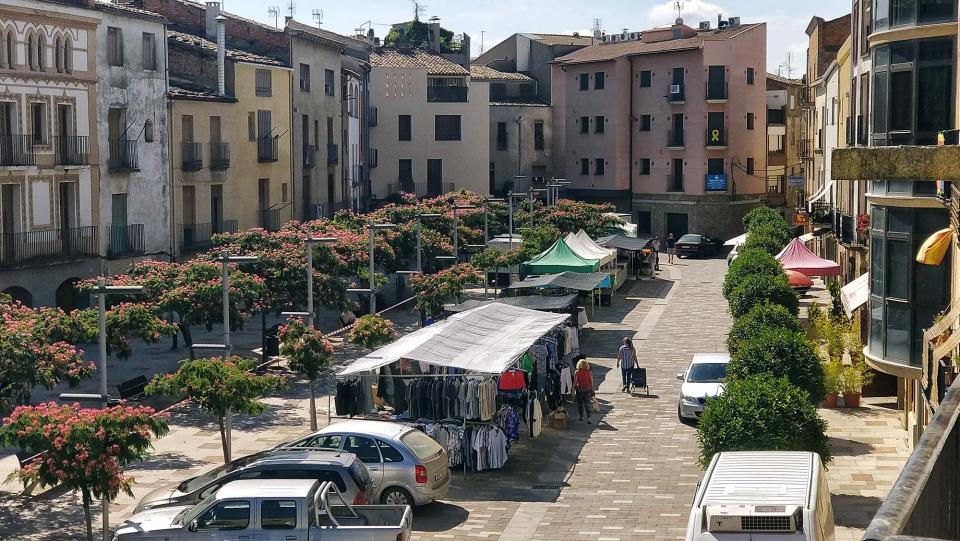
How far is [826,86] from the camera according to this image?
6169 cm

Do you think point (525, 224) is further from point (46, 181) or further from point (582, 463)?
point (582, 463)

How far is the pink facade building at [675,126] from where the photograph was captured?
78.6 metres

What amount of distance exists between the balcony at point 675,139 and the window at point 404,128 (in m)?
16.6

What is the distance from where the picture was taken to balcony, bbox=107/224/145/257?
4606 cm

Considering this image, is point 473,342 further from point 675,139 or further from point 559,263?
point 675,139

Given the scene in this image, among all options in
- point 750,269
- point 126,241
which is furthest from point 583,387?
point 126,241

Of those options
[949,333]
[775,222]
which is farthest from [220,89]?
[949,333]

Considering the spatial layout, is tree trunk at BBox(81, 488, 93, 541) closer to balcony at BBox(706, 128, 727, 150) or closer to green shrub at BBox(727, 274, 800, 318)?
green shrub at BBox(727, 274, 800, 318)

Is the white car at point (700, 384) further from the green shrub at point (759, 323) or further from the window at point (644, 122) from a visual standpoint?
the window at point (644, 122)

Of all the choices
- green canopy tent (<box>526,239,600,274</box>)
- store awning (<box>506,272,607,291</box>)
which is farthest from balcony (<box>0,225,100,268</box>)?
green canopy tent (<box>526,239,600,274</box>)

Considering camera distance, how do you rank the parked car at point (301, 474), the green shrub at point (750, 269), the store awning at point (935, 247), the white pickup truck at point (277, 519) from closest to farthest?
the white pickup truck at point (277, 519)
the store awning at point (935, 247)
the parked car at point (301, 474)
the green shrub at point (750, 269)

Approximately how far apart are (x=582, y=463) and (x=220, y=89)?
34.0m

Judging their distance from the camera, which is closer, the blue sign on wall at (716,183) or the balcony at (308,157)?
the balcony at (308,157)

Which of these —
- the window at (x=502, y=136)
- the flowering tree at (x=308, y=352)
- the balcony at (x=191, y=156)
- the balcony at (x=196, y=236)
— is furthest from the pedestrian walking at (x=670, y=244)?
the flowering tree at (x=308, y=352)
